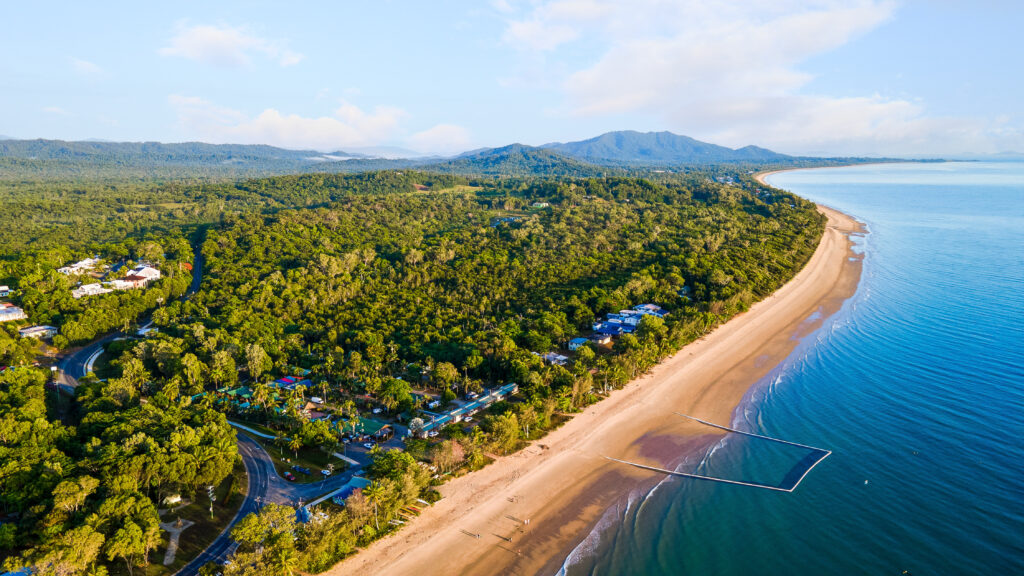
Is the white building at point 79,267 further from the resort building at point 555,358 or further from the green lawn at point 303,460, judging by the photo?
the resort building at point 555,358

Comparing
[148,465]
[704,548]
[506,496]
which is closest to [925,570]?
[704,548]

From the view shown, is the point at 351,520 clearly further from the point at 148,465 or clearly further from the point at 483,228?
the point at 483,228

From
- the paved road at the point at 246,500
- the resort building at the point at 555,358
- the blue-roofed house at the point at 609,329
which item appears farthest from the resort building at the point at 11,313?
the blue-roofed house at the point at 609,329

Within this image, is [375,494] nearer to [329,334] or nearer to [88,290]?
[329,334]

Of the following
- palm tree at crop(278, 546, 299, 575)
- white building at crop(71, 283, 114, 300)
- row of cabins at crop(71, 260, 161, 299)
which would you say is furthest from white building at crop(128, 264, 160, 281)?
palm tree at crop(278, 546, 299, 575)

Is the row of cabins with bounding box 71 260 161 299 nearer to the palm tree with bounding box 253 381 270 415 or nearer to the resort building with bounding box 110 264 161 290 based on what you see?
the resort building with bounding box 110 264 161 290

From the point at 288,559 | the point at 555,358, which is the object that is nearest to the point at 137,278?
the point at 555,358
